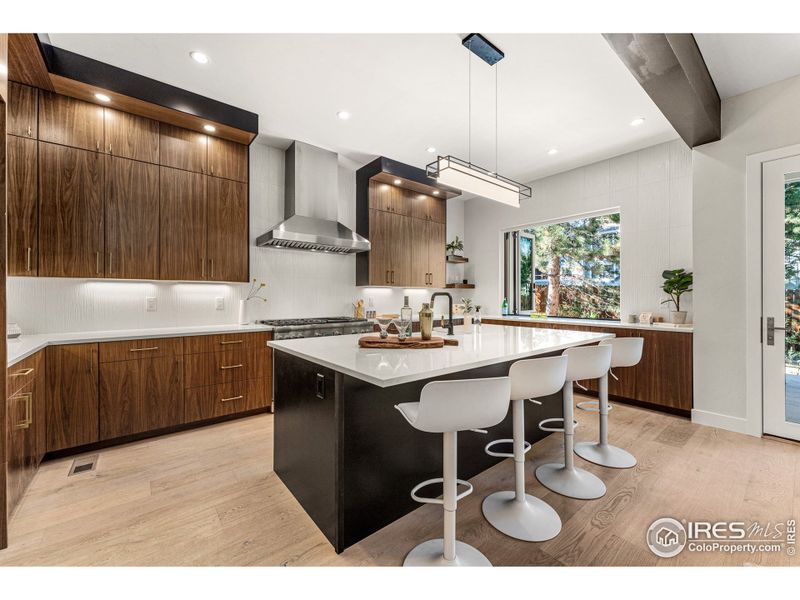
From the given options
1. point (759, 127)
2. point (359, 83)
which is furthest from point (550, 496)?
point (759, 127)

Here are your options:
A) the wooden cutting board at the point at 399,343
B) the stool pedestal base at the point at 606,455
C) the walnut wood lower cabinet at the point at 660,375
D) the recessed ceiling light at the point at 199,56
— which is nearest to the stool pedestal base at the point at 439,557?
the wooden cutting board at the point at 399,343

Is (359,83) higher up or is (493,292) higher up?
(359,83)

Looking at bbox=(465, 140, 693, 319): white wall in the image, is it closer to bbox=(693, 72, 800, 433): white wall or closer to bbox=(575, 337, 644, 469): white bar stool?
bbox=(693, 72, 800, 433): white wall

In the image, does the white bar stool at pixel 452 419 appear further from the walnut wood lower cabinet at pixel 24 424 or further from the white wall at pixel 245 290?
the white wall at pixel 245 290

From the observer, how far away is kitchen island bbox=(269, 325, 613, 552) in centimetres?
156

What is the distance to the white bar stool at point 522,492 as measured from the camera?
65.0 inches

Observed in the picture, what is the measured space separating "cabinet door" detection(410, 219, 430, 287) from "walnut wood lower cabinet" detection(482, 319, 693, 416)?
8.10ft

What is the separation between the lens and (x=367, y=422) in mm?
1663

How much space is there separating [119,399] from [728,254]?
5.15 meters

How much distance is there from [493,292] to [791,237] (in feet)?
10.9

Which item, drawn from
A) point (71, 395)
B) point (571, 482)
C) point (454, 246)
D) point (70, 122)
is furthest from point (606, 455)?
point (70, 122)

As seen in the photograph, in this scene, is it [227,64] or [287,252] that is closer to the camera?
[227,64]

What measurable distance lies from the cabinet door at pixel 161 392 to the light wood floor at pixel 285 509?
0.59 ft
